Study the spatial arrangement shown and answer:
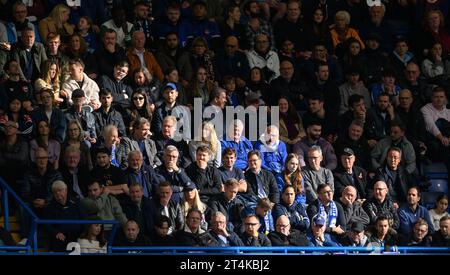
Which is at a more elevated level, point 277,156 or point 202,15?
point 202,15

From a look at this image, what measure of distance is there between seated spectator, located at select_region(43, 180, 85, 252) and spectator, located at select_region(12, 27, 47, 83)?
2.02 m

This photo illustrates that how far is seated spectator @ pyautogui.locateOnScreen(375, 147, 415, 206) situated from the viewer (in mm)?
22672

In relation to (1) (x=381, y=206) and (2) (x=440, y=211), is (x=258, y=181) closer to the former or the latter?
(1) (x=381, y=206)

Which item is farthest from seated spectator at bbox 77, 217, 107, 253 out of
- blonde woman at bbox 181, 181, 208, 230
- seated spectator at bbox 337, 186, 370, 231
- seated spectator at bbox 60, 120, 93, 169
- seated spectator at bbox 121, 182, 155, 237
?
seated spectator at bbox 337, 186, 370, 231

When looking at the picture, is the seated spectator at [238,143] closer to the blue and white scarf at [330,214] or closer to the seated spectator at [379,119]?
the blue and white scarf at [330,214]

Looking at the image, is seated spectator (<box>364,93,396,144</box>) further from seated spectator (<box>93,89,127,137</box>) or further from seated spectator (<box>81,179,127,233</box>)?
seated spectator (<box>81,179,127,233</box>)

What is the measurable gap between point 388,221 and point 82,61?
4312mm

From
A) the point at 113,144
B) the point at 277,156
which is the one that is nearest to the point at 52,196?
the point at 113,144

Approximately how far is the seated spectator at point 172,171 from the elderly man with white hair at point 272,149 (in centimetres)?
130

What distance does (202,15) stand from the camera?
2417 centimetres

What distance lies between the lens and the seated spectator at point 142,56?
23.2m
